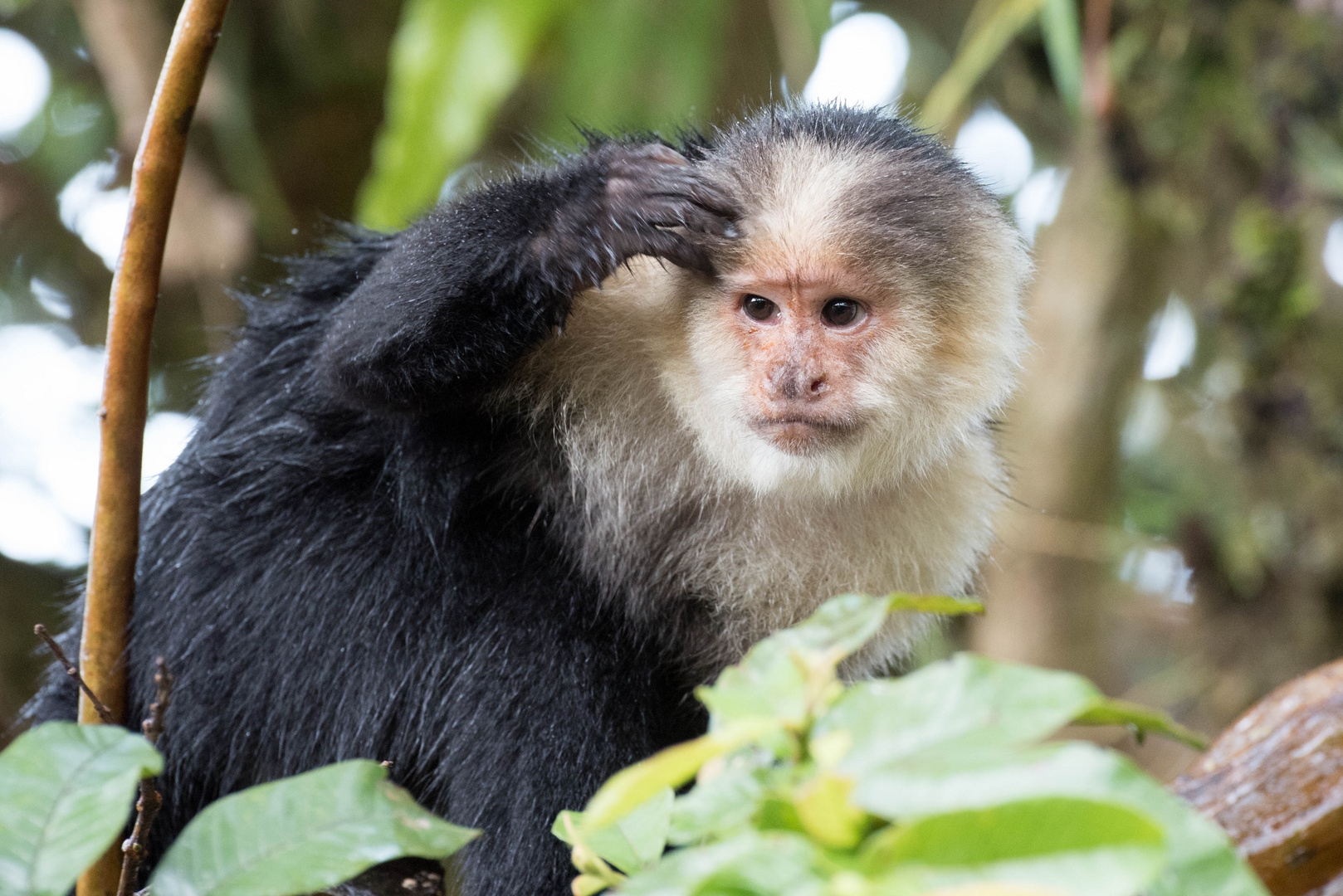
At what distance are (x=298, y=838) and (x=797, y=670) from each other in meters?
0.35

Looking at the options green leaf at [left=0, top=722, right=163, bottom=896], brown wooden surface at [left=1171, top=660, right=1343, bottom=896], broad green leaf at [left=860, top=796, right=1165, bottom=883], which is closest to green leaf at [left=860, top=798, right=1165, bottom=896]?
broad green leaf at [left=860, top=796, right=1165, bottom=883]

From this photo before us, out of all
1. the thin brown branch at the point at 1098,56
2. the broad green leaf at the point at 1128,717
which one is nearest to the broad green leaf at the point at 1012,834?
the broad green leaf at the point at 1128,717

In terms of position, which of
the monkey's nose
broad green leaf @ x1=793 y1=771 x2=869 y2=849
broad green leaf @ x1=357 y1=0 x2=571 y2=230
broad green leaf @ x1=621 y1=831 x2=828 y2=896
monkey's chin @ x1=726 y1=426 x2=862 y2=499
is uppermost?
broad green leaf @ x1=357 y1=0 x2=571 y2=230

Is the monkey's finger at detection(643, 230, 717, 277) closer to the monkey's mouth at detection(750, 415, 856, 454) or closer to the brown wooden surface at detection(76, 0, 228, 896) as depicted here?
the monkey's mouth at detection(750, 415, 856, 454)

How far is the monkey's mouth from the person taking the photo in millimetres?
1571

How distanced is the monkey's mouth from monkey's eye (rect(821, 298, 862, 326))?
13 cm

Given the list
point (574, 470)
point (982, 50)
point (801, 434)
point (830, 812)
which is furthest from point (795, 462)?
point (982, 50)

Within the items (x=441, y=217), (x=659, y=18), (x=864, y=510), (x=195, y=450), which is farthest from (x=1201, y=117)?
(x=195, y=450)

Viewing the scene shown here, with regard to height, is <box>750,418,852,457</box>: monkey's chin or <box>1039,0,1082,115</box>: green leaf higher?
<box>1039,0,1082,115</box>: green leaf

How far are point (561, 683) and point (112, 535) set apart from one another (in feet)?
1.87

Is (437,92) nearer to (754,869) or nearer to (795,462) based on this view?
(795,462)

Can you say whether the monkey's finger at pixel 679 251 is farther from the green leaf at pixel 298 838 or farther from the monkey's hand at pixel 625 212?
the green leaf at pixel 298 838

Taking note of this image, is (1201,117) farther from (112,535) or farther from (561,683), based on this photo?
(112,535)

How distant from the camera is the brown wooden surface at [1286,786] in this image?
1364 millimetres
